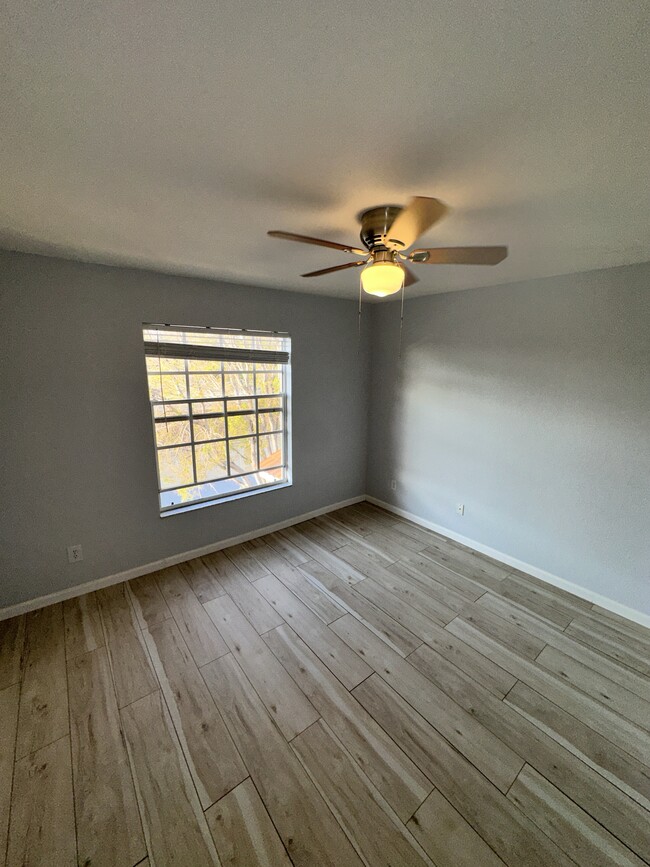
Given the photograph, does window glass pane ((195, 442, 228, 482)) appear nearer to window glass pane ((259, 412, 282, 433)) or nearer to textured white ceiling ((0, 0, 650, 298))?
window glass pane ((259, 412, 282, 433))

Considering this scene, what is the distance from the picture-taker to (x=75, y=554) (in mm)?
2406

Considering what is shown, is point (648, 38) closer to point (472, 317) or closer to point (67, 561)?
point (472, 317)

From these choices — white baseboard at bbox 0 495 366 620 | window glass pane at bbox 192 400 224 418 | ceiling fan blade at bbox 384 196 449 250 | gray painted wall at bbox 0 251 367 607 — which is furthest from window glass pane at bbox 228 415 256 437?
ceiling fan blade at bbox 384 196 449 250

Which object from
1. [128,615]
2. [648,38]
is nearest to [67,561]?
[128,615]

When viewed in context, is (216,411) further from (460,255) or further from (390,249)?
(460,255)

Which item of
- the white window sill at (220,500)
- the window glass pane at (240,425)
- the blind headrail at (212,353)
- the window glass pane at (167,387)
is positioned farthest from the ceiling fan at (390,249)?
the white window sill at (220,500)

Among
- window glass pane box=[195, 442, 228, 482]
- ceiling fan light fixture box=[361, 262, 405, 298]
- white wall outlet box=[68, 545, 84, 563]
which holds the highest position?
ceiling fan light fixture box=[361, 262, 405, 298]

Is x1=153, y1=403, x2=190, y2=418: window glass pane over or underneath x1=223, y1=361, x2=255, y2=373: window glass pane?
underneath

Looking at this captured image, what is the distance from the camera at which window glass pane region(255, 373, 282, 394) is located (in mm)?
3207

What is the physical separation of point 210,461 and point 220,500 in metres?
0.37

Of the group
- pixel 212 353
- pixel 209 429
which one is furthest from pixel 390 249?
pixel 209 429

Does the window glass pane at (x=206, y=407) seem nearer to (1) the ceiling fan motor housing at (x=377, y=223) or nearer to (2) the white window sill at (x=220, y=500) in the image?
(2) the white window sill at (x=220, y=500)

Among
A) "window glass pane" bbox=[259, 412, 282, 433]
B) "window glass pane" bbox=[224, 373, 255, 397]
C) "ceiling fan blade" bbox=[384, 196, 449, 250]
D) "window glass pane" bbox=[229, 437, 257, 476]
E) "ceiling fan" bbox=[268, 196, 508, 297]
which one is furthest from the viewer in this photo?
"window glass pane" bbox=[259, 412, 282, 433]

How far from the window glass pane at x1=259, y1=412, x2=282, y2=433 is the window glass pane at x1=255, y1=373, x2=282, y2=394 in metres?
0.22
